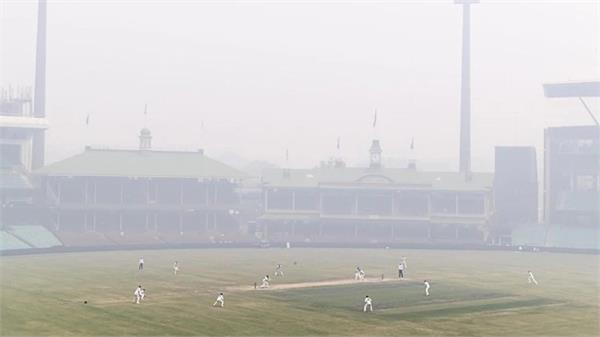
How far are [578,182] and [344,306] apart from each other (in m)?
101

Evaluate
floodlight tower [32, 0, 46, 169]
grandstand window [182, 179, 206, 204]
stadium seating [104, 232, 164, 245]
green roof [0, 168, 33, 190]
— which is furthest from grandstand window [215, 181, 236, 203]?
floodlight tower [32, 0, 46, 169]

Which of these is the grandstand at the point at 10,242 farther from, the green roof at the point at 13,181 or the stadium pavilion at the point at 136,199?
the green roof at the point at 13,181

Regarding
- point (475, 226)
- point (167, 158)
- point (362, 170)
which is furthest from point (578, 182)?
point (167, 158)

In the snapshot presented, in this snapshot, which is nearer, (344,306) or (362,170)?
(344,306)

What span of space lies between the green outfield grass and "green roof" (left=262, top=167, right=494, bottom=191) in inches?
1790

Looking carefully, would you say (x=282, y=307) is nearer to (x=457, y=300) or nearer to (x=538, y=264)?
(x=457, y=300)

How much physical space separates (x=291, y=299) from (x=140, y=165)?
269ft

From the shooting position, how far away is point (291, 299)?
56.8m

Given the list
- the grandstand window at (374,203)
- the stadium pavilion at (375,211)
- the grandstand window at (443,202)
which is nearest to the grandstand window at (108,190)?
the stadium pavilion at (375,211)

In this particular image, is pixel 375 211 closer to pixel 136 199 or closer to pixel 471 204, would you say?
pixel 471 204

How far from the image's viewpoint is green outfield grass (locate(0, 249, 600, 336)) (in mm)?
45156

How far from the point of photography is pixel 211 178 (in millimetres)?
132500

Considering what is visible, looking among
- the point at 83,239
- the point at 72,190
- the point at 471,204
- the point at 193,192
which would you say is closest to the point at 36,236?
the point at 83,239

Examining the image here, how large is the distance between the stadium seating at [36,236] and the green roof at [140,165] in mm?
11640
